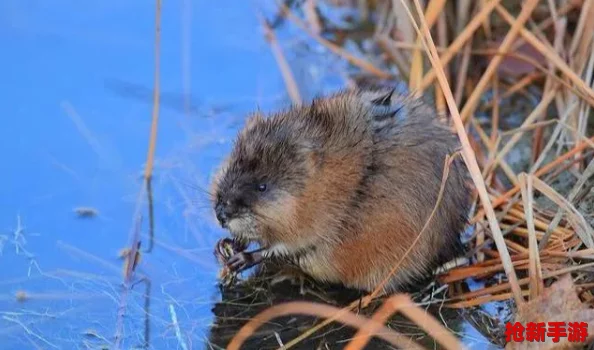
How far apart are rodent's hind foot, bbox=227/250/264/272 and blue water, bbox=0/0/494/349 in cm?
11

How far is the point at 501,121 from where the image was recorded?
4930 mm

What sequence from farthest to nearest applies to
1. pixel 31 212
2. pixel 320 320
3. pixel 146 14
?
pixel 146 14 < pixel 31 212 < pixel 320 320

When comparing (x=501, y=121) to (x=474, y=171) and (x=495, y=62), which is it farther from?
(x=474, y=171)

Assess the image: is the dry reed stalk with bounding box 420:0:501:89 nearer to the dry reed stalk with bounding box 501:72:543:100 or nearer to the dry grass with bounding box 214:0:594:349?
the dry grass with bounding box 214:0:594:349

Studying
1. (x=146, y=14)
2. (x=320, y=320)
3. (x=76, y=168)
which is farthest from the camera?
(x=146, y=14)

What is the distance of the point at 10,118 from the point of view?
468 cm

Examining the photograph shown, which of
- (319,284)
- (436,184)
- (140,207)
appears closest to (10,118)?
(140,207)

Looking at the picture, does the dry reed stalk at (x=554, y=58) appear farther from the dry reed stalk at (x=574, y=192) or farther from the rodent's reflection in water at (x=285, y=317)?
the rodent's reflection in water at (x=285, y=317)

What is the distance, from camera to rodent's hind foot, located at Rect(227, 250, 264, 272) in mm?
3770

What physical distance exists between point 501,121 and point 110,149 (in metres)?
1.67

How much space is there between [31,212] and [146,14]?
168 centimetres

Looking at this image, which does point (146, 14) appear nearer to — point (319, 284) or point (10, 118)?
point (10, 118)

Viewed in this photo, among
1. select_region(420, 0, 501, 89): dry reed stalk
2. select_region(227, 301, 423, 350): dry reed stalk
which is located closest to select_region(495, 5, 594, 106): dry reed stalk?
select_region(420, 0, 501, 89): dry reed stalk

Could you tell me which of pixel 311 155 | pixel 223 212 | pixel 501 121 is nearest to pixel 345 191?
pixel 311 155
